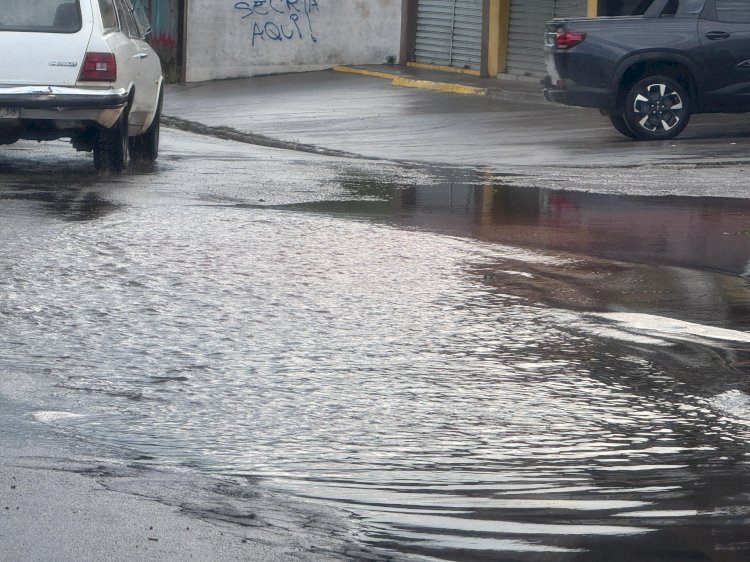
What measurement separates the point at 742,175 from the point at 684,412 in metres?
8.27

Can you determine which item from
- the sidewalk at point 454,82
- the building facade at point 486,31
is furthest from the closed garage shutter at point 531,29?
the sidewalk at point 454,82

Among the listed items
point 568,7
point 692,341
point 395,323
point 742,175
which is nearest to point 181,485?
point 395,323

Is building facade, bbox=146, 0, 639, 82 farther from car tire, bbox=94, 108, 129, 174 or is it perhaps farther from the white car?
the white car

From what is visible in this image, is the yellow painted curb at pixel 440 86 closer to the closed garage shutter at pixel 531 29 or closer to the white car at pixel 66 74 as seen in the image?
the closed garage shutter at pixel 531 29

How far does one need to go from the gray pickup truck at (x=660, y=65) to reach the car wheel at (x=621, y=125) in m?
0.02

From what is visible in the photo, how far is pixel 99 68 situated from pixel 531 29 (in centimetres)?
1460

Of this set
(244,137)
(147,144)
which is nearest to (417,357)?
(147,144)

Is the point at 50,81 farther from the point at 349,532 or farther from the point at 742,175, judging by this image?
the point at 349,532

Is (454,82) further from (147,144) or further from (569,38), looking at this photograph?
(147,144)

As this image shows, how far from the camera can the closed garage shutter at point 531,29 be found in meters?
24.4

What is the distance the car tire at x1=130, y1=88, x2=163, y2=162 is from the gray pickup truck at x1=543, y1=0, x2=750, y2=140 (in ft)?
16.3

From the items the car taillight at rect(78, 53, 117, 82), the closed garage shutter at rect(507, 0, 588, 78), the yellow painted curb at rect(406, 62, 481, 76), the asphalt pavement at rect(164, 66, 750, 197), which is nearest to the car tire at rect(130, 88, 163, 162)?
the car taillight at rect(78, 53, 117, 82)

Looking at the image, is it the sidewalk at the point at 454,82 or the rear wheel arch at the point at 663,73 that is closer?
the rear wheel arch at the point at 663,73

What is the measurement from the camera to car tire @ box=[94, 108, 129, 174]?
12.0m
